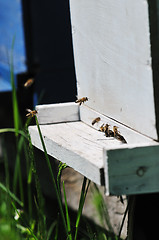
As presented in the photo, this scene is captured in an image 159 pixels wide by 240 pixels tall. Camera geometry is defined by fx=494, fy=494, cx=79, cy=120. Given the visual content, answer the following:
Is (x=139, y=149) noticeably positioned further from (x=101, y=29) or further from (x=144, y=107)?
(x=101, y=29)

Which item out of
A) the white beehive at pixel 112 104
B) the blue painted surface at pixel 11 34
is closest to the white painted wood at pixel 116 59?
the white beehive at pixel 112 104

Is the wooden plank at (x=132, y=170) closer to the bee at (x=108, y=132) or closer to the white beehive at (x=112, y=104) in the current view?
the white beehive at (x=112, y=104)

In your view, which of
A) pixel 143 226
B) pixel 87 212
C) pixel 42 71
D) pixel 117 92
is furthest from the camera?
pixel 42 71

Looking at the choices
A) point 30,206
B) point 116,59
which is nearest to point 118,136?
point 116,59

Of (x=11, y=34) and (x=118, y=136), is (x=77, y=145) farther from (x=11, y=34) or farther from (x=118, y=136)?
(x=11, y=34)

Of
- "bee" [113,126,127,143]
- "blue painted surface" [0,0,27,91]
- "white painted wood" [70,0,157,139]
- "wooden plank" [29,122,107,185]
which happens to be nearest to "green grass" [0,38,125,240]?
"wooden plank" [29,122,107,185]

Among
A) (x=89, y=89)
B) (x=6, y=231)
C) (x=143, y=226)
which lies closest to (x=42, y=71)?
(x=89, y=89)
